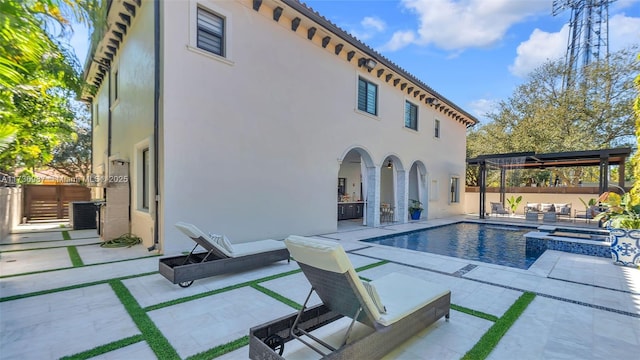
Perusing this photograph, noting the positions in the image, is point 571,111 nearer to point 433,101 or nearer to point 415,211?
point 433,101

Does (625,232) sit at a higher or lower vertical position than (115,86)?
lower

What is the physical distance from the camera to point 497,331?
3525 millimetres

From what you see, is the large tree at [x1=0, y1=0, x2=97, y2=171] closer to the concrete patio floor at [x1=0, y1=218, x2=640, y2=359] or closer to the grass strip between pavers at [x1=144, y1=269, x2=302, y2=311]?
the concrete patio floor at [x1=0, y1=218, x2=640, y2=359]

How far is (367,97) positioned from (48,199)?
52.5 feet

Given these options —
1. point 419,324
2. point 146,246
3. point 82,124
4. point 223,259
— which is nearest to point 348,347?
point 419,324

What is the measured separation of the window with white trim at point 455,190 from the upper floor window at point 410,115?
5841 mm

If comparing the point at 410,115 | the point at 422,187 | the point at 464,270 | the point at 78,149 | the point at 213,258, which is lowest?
the point at 464,270

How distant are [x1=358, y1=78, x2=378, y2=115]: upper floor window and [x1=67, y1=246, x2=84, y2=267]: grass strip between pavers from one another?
404 inches

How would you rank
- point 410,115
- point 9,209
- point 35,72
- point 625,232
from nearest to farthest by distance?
point 35,72, point 625,232, point 9,209, point 410,115

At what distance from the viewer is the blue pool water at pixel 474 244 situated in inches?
317

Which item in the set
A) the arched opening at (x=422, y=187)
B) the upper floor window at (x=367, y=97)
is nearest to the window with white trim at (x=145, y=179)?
the upper floor window at (x=367, y=97)

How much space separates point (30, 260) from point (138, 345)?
5739 millimetres

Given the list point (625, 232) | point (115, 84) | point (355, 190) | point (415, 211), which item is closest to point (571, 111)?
point (415, 211)

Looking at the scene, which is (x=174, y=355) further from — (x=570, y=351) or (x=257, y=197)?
(x=257, y=197)
